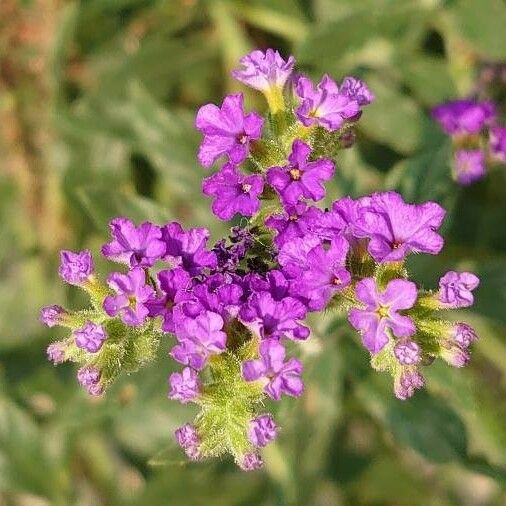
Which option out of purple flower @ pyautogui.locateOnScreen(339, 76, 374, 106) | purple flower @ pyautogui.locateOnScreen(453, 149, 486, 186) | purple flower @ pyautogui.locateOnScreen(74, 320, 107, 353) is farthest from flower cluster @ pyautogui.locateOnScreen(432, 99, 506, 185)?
purple flower @ pyautogui.locateOnScreen(74, 320, 107, 353)

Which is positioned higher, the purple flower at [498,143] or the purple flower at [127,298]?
the purple flower at [127,298]

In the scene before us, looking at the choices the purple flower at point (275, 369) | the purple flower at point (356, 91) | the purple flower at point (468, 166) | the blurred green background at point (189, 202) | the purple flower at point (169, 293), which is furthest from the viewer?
the blurred green background at point (189, 202)

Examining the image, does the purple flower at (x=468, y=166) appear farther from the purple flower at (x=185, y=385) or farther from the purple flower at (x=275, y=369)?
the purple flower at (x=185, y=385)

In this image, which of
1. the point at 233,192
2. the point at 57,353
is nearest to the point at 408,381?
the point at 233,192

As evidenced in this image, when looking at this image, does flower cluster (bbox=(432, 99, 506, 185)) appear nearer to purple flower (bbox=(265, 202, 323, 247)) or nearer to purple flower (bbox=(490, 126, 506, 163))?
purple flower (bbox=(490, 126, 506, 163))

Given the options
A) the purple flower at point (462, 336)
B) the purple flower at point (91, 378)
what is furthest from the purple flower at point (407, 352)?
the purple flower at point (91, 378)

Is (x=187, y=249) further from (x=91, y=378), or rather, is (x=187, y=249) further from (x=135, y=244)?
(x=91, y=378)
